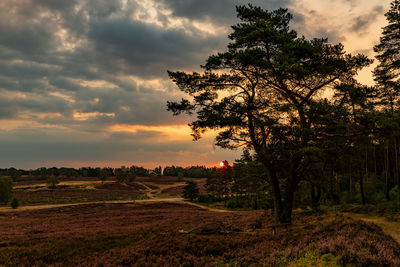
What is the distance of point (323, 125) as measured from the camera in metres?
16.0

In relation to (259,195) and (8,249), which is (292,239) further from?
(259,195)

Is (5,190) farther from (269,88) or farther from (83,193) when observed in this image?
(269,88)

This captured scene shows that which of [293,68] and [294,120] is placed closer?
[293,68]

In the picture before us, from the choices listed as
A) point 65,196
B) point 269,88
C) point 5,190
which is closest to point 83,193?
point 65,196

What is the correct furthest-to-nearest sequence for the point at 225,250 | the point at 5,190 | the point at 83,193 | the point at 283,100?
1. the point at 83,193
2. the point at 5,190
3. the point at 283,100
4. the point at 225,250

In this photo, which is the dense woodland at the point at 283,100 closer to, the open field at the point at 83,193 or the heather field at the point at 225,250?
the heather field at the point at 225,250

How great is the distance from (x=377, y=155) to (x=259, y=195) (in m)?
27.5

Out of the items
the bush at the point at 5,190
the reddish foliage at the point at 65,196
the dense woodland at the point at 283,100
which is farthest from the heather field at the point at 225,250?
the bush at the point at 5,190

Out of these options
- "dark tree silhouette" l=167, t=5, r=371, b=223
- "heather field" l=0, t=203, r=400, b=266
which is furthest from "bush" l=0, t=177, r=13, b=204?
→ "dark tree silhouette" l=167, t=5, r=371, b=223

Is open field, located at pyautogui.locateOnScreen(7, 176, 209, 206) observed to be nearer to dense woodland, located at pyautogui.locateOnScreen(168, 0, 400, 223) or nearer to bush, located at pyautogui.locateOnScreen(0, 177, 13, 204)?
bush, located at pyautogui.locateOnScreen(0, 177, 13, 204)

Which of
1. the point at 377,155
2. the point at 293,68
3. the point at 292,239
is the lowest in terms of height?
the point at 292,239

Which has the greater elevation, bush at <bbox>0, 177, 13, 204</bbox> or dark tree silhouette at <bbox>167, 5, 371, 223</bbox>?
dark tree silhouette at <bbox>167, 5, 371, 223</bbox>

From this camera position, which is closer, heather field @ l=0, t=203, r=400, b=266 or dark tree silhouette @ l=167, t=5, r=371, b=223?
→ heather field @ l=0, t=203, r=400, b=266

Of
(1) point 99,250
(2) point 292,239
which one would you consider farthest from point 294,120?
(1) point 99,250
